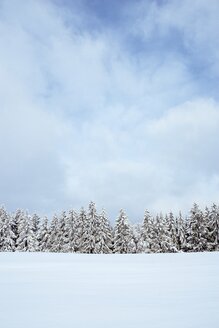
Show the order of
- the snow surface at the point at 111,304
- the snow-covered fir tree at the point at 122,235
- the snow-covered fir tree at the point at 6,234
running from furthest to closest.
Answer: the snow-covered fir tree at the point at 6,234
the snow-covered fir tree at the point at 122,235
the snow surface at the point at 111,304

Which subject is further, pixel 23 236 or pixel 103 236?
pixel 23 236

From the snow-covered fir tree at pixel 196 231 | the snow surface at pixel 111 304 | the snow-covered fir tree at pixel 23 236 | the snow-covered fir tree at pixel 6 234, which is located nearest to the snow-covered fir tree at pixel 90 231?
the snow-covered fir tree at pixel 23 236

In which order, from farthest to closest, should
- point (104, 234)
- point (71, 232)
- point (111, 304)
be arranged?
point (71, 232) → point (104, 234) → point (111, 304)

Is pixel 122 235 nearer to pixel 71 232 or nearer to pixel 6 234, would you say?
pixel 71 232

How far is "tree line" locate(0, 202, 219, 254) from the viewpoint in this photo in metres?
70.8

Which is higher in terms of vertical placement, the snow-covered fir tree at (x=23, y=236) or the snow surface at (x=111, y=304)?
the snow-covered fir tree at (x=23, y=236)

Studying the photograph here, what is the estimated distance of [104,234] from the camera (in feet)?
229

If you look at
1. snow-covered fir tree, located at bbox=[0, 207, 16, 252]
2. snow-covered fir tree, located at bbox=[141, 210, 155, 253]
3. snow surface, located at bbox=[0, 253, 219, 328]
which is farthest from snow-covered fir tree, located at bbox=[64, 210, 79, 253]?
Answer: snow surface, located at bbox=[0, 253, 219, 328]

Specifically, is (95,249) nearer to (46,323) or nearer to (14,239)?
(14,239)

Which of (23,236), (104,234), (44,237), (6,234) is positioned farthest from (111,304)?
(44,237)

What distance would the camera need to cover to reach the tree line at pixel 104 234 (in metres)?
70.8

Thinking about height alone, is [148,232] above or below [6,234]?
above

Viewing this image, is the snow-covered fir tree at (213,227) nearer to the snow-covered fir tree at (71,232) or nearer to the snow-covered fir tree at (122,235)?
the snow-covered fir tree at (122,235)

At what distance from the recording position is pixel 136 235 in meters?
85.6
